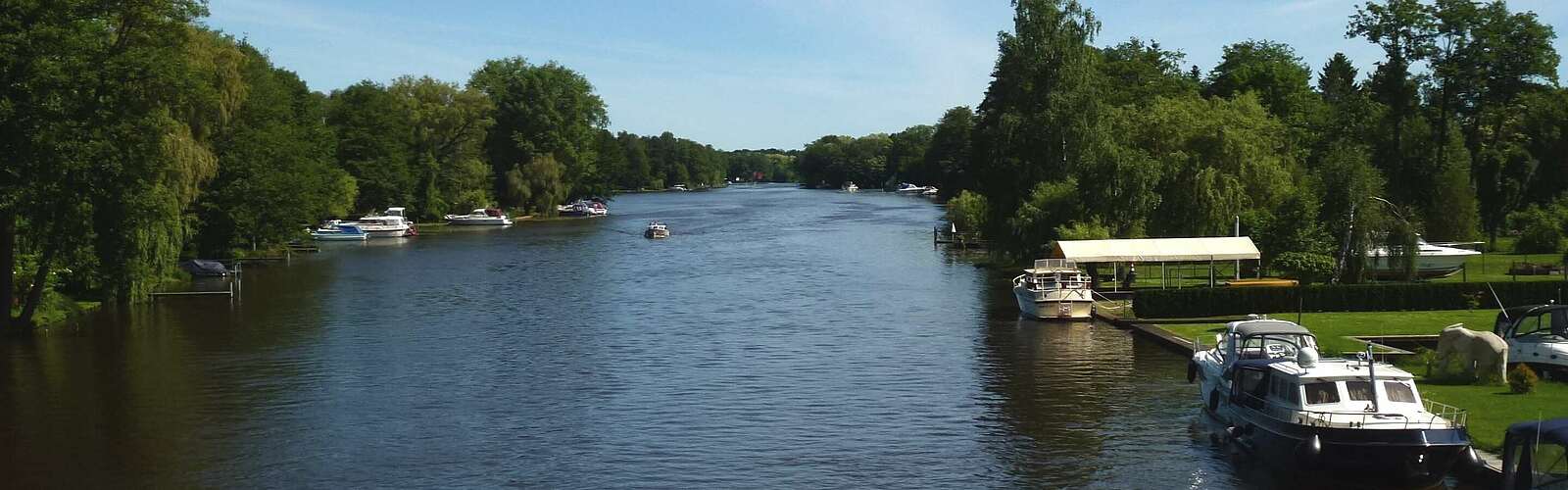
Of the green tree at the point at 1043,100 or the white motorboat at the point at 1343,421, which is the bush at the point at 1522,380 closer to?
the white motorboat at the point at 1343,421

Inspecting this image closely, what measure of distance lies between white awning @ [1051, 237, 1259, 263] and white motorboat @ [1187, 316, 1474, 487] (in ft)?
81.7

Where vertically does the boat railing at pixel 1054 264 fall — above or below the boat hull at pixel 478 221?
below

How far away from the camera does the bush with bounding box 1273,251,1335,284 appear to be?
5438 centimetres

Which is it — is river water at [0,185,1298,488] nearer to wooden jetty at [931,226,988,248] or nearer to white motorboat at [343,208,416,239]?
wooden jetty at [931,226,988,248]

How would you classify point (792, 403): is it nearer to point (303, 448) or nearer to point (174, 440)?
point (303, 448)

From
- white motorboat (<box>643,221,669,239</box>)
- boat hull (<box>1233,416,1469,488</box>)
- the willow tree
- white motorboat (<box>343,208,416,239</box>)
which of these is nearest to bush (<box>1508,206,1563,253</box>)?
boat hull (<box>1233,416,1469,488</box>)

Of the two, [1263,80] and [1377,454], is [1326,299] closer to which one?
[1377,454]

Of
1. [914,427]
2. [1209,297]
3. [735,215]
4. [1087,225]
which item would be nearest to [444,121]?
[735,215]

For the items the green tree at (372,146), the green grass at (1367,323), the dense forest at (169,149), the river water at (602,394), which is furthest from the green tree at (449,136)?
the green grass at (1367,323)

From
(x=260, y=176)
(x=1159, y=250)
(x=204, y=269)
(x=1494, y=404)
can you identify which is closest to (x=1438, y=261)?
(x=1159, y=250)

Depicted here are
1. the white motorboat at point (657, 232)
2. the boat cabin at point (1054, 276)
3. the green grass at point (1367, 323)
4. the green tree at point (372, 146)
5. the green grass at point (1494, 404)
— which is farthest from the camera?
the green tree at point (372, 146)

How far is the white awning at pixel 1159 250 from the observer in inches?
2183

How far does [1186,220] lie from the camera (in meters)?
66.4

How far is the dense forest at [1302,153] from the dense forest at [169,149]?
40.7m
